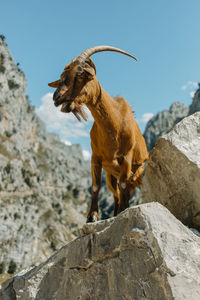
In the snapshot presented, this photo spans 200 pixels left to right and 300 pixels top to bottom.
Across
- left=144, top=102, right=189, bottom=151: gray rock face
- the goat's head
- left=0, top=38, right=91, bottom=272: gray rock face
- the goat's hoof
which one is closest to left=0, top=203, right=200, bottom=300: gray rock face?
the goat's hoof

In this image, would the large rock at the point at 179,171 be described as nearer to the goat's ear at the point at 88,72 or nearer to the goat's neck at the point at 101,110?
the goat's neck at the point at 101,110

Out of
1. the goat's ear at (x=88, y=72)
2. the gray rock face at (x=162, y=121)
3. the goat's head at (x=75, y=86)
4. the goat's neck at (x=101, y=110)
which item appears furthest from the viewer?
the gray rock face at (x=162, y=121)

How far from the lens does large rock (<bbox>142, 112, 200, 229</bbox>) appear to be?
543 centimetres

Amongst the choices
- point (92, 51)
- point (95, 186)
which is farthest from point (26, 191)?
point (92, 51)

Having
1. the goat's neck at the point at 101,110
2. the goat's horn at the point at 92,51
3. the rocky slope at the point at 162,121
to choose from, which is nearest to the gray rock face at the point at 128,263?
the goat's neck at the point at 101,110

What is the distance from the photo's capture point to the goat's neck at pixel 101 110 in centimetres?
615

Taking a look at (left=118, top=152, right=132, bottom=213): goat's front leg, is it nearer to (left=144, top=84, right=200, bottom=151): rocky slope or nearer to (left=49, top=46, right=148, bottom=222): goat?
(left=49, top=46, right=148, bottom=222): goat

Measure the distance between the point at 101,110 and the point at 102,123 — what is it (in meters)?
0.27

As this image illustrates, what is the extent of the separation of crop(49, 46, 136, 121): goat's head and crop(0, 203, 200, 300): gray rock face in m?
2.26

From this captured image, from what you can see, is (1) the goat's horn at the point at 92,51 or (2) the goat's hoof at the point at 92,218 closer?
(1) the goat's horn at the point at 92,51

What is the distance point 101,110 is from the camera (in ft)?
20.3

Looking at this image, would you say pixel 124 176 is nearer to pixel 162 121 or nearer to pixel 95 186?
pixel 95 186

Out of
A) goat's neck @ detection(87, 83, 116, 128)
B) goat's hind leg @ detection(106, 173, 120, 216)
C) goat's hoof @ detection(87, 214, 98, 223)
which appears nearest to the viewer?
goat's neck @ detection(87, 83, 116, 128)

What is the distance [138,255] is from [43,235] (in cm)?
8110
